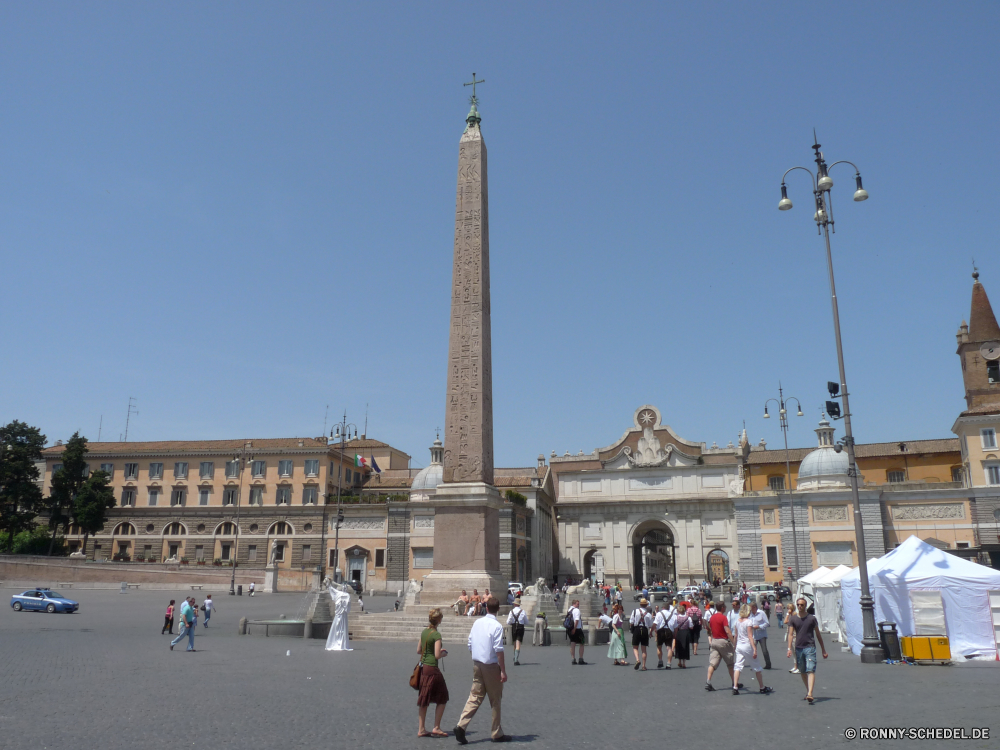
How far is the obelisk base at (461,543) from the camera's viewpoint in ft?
61.9

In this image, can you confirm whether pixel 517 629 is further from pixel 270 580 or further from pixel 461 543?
pixel 270 580

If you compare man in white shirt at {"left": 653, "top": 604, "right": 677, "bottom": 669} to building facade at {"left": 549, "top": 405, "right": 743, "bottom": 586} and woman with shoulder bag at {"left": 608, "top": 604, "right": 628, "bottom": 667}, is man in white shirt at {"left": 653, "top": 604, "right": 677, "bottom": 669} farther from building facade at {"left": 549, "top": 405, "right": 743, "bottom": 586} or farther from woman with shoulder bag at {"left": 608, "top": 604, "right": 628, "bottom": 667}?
building facade at {"left": 549, "top": 405, "right": 743, "bottom": 586}

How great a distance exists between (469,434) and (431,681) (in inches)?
497

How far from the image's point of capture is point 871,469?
52.8 m

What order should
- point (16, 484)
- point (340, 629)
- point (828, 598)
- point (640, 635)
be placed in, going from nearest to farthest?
point (640, 635), point (340, 629), point (828, 598), point (16, 484)

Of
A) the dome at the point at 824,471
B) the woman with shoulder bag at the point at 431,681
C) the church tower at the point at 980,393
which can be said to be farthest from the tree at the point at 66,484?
the church tower at the point at 980,393

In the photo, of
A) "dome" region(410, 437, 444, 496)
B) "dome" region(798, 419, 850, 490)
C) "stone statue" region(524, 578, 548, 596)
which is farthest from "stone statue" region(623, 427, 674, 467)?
"stone statue" region(524, 578, 548, 596)

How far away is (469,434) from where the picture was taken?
19625mm

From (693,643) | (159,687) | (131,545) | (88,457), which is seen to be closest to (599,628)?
(693,643)

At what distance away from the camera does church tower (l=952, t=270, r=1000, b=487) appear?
4141 cm

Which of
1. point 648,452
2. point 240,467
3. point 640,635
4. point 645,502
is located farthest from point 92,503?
point 640,635

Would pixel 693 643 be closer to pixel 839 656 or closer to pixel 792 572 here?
pixel 839 656

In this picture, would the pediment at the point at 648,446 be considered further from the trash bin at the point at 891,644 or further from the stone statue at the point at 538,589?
the trash bin at the point at 891,644

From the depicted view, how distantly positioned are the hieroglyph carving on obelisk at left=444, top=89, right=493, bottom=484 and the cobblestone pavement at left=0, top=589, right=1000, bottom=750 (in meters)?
5.35
